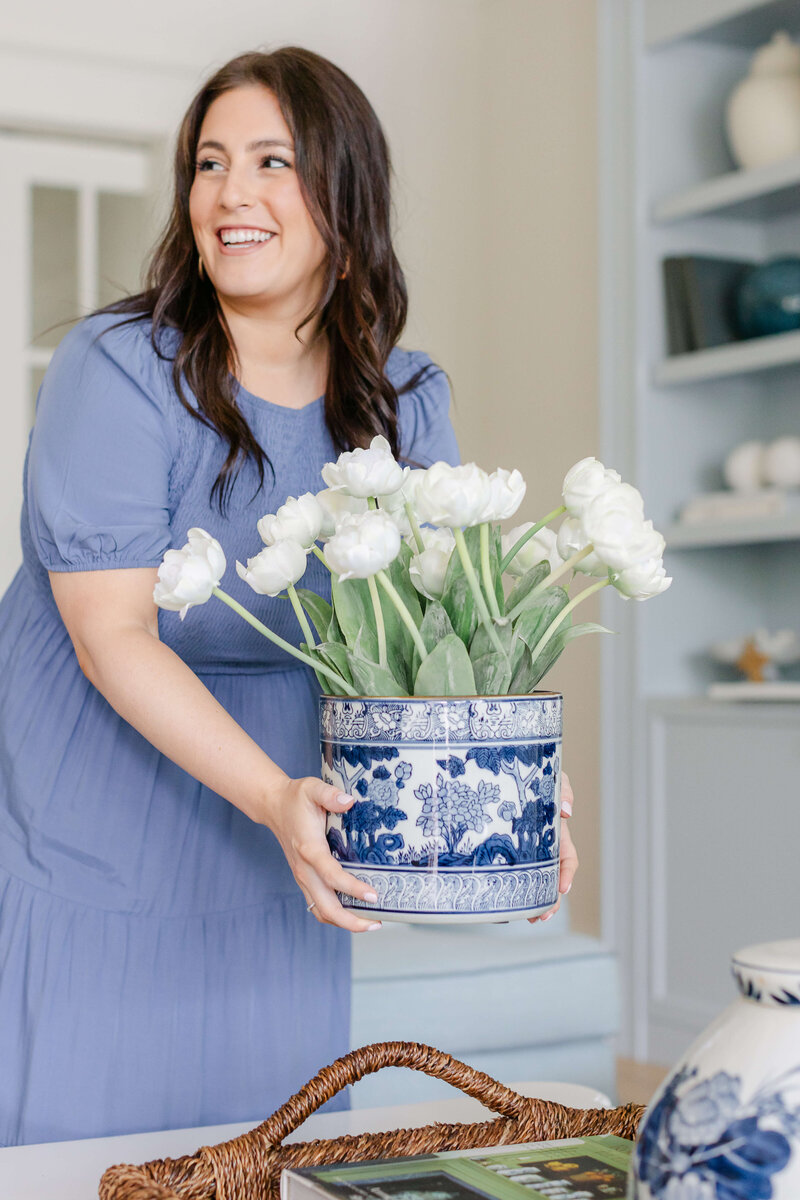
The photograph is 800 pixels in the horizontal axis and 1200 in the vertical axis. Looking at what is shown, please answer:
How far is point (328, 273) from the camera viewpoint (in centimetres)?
117

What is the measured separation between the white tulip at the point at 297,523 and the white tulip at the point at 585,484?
150 millimetres

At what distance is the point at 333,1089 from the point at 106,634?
353 millimetres

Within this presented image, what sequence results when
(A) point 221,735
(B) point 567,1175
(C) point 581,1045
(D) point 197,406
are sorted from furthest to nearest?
(C) point 581,1045 → (D) point 197,406 → (A) point 221,735 → (B) point 567,1175

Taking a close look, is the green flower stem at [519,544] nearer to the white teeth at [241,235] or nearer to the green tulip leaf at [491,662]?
the green tulip leaf at [491,662]

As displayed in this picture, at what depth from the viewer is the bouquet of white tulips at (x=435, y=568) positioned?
A: 750 mm

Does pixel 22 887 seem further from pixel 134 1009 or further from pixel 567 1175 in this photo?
pixel 567 1175

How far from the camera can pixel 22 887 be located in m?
1.14

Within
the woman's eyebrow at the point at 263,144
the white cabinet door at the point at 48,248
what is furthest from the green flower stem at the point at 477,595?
the white cabinet door at the point at 48,248

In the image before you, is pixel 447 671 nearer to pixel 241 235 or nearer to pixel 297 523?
pixel 297 523

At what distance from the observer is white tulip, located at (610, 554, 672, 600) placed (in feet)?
2.53

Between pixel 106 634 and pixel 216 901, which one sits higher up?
pixel 106 634

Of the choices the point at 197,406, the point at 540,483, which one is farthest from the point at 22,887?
the point at 540,483

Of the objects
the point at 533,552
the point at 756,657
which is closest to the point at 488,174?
the point at 756,657

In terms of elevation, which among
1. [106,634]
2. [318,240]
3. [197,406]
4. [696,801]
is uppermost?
[318,240]
